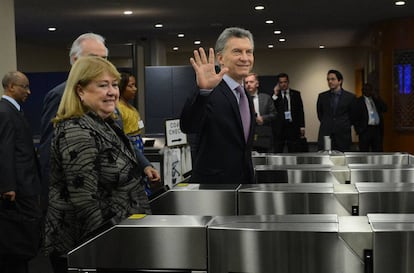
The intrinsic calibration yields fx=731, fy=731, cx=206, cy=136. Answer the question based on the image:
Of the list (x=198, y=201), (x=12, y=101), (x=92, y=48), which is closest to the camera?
(x=198, y=201)

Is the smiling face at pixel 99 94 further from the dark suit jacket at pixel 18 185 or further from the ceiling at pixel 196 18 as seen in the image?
the ceiling at pixel 196 18

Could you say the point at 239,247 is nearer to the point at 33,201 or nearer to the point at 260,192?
the point at 260,192

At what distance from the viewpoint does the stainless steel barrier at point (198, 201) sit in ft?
9.14

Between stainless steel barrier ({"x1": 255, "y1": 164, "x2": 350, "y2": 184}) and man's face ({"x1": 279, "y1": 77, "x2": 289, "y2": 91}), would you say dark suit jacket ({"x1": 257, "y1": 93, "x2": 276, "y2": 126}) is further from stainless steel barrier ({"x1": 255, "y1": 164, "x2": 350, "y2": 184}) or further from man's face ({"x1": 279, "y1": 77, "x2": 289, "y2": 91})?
stainless steel barrier ({"x1": 255, "y1": 164, "x2": 350, "y2": 184})

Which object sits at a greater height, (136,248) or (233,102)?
(233,102)

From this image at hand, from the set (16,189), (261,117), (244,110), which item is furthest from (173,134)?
(244,110)

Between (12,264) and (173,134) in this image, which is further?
(173,134)

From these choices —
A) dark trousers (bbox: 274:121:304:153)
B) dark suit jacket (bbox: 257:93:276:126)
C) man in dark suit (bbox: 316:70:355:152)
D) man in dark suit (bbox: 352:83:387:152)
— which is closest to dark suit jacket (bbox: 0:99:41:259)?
dark suit jacket (bbox: 257:93:276:126)

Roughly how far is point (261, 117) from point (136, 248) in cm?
588

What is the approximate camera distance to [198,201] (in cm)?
284

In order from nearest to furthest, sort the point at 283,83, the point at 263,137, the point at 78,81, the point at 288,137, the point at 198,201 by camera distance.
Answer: the point at 78,81 < the point at 198,201 < the point at 263,137 < the point at 288,137 < the point at 283,83

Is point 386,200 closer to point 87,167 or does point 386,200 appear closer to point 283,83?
point 87,167

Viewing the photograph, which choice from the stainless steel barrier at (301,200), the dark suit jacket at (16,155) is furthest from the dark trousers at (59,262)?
the dark suit jacket at (16,155)

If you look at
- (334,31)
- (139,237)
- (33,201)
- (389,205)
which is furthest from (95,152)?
(334,31)
